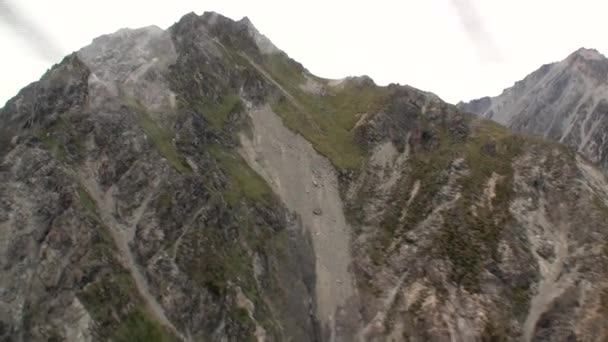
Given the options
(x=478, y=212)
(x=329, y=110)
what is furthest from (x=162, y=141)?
(x=478, y=212)

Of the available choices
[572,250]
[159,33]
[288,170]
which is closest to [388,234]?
[288,170]

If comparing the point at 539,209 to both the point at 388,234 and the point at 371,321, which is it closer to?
the point at 388,234

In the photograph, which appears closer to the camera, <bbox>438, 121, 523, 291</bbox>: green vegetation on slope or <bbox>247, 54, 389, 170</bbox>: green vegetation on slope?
<bbox>438, 121, 523, 291</bbox>: green vegetation on slope

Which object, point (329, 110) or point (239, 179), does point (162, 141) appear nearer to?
point (239, 179)

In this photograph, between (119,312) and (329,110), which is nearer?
(119,312)

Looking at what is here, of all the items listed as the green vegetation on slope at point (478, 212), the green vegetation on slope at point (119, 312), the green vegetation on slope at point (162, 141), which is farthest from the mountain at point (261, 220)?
the green vegetation on slope at point (162, 141)

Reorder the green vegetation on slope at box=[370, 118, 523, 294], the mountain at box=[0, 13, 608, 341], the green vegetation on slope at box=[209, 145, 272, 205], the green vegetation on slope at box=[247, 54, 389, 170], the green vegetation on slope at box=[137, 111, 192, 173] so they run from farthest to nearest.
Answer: the green vegetation on slope at box=[247, 54, 389, 170] < the green vegetation on slope at box=[209, 145, 272, 205] < the green vegetation on slope at box=[137, 111, 192, 173] < the green vegetation on slope at box=[370, 118, 523, 294] < the mountain at box=[0, 13, 608, 341]

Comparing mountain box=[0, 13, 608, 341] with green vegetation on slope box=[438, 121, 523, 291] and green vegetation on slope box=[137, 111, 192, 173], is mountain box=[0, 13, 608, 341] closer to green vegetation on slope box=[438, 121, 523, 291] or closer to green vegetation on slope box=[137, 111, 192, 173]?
green vegetation on slope box=[438, 121, 523, 291]

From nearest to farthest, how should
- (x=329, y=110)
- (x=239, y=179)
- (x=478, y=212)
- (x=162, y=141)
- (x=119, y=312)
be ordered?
(x=119, y=312) < (x=162, y=141) < (x=478, y=212) < (x=239, y=179) < (x=329, y=110)

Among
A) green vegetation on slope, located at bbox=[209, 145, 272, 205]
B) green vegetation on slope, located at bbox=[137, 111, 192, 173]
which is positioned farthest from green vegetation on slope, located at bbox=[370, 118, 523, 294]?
green vegetation on slope, located at bbox=[137, 111, 192, 173]

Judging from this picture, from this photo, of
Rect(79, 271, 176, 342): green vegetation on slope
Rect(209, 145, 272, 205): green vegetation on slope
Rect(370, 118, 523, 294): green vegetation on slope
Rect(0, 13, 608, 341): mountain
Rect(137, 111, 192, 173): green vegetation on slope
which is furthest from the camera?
Rect(209, 145, 272, 205): green vegetation on slope

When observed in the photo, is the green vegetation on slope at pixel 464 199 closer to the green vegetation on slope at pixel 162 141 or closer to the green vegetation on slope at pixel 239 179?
the green vegetation on slope at pixel 239 179
